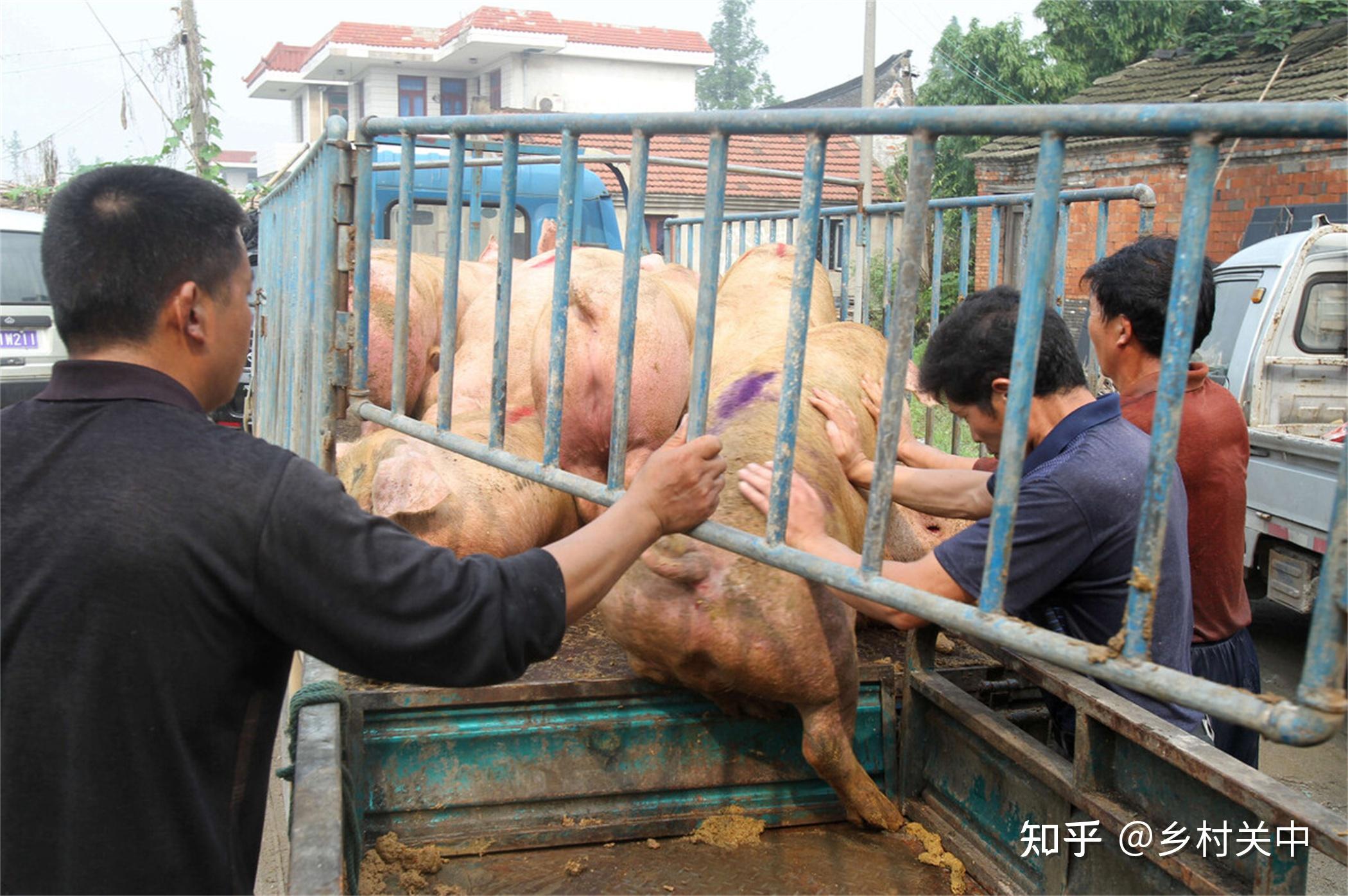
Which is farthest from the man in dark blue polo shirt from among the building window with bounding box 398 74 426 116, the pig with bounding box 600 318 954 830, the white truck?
the building window with bounding box 398 74 426 116

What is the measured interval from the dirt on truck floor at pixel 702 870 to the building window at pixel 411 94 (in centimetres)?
3412

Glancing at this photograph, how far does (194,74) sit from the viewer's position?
656 inches

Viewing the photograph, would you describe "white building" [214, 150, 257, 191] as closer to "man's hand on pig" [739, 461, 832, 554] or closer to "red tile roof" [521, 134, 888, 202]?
"red tile roof" [521, 134, 888, 202]

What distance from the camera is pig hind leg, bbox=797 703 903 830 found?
270cm

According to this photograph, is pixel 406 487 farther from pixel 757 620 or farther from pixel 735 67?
pixel 735 67

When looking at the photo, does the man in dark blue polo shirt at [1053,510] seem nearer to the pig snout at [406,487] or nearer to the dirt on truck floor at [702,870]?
the dirt on truck floor at [702,870]

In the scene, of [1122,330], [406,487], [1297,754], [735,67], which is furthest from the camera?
[735,67]

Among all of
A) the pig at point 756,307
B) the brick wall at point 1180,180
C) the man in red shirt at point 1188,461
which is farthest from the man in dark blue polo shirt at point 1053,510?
the brick wall at point 1180,180

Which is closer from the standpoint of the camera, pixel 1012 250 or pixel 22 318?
pixel 22 318

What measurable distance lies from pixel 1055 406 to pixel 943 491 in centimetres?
43

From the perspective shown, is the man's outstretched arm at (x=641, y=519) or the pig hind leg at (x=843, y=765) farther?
the pig hind leg at (x=843, y=765)

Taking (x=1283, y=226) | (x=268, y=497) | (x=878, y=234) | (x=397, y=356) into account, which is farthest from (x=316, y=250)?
(x=878, y=234)

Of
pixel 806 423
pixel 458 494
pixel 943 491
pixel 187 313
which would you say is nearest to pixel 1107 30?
pixel 943 491

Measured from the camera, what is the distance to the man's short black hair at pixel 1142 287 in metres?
2.99
